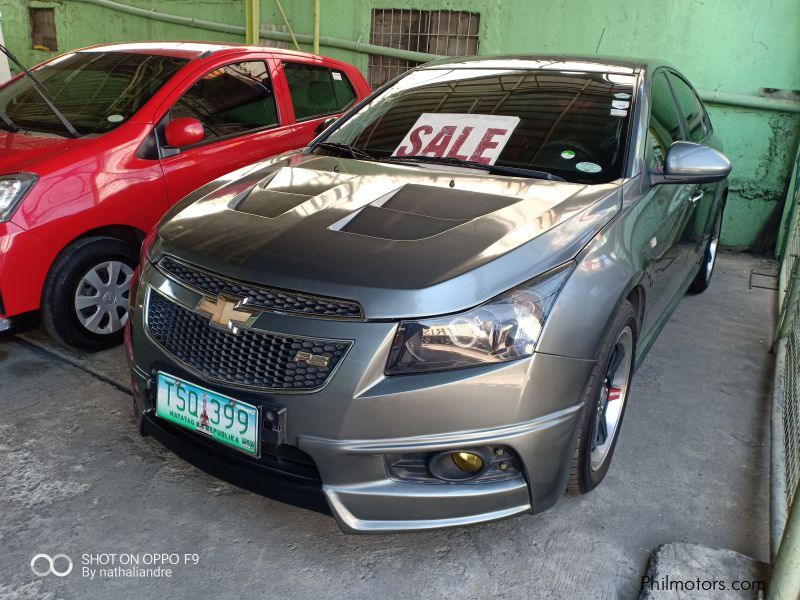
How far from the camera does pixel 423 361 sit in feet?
5.93

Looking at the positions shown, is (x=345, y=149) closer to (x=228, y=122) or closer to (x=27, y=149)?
(x=228, y=122)

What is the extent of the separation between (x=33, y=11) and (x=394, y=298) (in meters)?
10.5

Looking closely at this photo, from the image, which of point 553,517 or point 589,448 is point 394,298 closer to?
point 589,448

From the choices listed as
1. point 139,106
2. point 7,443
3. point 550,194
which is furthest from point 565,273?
point 139,106

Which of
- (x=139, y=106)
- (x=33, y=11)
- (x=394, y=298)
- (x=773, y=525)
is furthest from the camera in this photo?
(x=33, y=11)

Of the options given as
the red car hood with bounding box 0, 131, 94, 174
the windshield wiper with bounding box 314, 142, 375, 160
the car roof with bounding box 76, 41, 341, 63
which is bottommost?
the red car hood with bounding box 0, 131, 94, 174

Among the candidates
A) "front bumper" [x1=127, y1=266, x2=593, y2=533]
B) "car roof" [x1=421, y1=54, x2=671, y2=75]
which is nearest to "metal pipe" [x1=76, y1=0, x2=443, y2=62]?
"car roof" [x1=421, y1=54, x2=671, y2=75]

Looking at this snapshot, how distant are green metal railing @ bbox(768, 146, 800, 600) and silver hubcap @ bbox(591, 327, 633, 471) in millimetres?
560

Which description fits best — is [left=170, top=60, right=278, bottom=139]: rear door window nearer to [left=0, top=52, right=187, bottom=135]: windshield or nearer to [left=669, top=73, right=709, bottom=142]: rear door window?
[left=0, top=52, right=187, bottom=135]: windshield

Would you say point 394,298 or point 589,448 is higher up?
point 394,298

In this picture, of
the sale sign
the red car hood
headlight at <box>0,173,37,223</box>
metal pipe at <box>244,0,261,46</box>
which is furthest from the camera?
metal pipe at <box>244,0,261,46</box>

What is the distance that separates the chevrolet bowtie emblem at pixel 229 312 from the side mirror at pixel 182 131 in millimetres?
1856

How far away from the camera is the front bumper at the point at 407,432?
1.78 m

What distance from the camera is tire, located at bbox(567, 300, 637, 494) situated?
2062 mm
